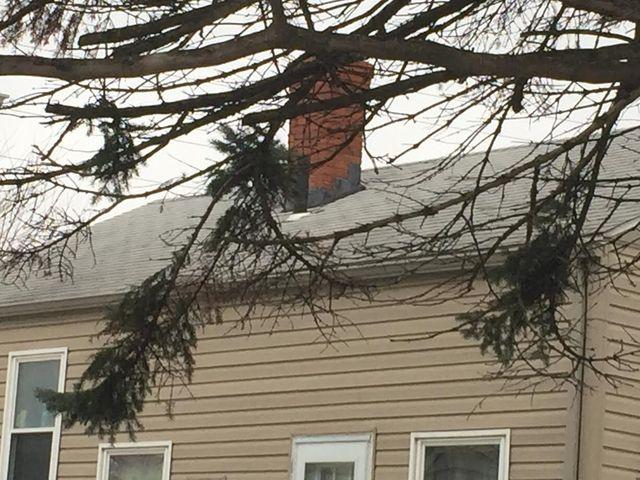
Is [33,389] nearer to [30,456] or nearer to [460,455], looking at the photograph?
[30,456]

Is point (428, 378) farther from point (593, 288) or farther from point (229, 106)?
point (229, 106)

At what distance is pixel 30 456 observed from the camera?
18.4m

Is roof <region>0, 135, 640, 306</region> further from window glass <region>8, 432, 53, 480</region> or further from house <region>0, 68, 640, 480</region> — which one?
window glass <region>8, 432, 53, 480</region>

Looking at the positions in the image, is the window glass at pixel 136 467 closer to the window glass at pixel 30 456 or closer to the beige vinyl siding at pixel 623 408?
the window glass at pixel 30 456

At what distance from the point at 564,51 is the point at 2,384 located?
13231 millimetres

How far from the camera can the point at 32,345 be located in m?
18.6

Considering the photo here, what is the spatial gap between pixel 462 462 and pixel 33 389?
5967mm

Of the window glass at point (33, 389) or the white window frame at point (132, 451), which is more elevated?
the window glass at point (33, 389)

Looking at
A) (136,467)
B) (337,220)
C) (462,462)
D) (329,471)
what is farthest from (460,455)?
(136,467)

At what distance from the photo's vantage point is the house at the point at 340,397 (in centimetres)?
1377

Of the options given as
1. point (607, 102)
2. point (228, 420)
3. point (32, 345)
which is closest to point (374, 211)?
point (228, 420)

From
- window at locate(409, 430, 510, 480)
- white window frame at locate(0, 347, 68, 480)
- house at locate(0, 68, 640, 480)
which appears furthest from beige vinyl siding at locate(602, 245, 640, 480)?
white window frame at locate(0, 347, 68, 480)

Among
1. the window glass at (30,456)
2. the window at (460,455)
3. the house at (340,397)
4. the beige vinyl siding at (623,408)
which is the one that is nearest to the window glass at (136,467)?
the house at (340,397)

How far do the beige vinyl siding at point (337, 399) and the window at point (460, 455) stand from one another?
0.09 meters
